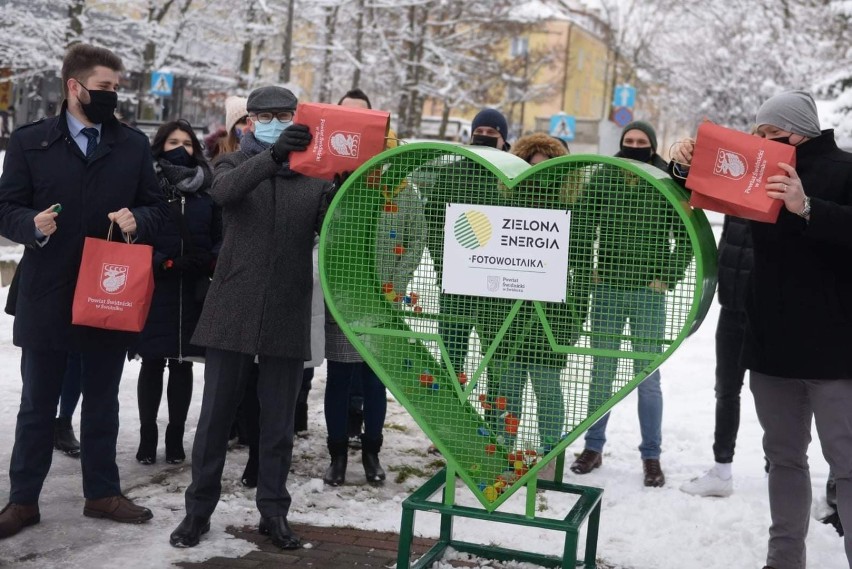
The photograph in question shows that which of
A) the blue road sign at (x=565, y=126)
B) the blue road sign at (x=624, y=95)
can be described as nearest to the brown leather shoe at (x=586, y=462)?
the blue road sign at (x=565, y=126)

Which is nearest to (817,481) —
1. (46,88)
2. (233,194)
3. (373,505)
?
(373,505)

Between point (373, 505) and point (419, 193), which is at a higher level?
point (419, 193)

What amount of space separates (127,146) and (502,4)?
26.3 m

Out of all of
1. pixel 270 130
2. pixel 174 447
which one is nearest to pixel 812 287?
pixel 270 130

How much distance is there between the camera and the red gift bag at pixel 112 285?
4.49m

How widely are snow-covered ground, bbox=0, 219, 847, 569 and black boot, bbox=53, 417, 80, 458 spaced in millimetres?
123

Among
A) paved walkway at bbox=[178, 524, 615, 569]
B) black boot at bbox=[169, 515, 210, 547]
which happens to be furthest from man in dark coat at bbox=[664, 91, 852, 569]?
black boot at bbox=[169, 515, 210, 547]

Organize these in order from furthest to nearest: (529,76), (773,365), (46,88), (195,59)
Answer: (529,76), (195,59), (46,88), (773,365)

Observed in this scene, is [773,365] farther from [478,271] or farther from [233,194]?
[233,194]

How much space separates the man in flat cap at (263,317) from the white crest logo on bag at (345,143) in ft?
2.12

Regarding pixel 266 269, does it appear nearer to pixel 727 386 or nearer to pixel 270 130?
pixel 270 130

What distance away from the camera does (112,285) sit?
4.51m

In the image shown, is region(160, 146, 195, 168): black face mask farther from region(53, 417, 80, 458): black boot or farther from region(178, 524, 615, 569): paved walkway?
region(178, 524, 615, 569): paved walkway

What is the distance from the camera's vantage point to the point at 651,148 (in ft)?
20.2
